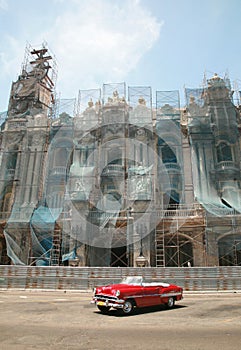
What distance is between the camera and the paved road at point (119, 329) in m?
6.06

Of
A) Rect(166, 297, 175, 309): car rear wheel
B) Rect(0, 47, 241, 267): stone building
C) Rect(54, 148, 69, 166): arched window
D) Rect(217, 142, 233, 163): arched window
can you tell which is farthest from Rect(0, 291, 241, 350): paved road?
Rect(54, 148, 69, 166): arched window

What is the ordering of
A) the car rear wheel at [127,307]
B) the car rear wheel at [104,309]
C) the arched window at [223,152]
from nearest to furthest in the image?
the car rear wheel at [127,307] → the car rear wheel at [104,309] → the arched window at [223,152]

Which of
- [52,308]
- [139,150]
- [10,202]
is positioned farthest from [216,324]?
[10,202]

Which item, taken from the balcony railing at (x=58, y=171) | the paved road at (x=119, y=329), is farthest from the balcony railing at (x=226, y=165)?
the paved road at (x=119, y=329)

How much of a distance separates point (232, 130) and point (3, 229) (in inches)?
874

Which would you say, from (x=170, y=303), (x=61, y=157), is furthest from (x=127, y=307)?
(x=61, y=157)

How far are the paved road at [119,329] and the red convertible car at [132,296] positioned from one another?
1.03 ft

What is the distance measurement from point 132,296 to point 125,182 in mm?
17210

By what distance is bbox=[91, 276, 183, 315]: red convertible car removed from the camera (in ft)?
32.0

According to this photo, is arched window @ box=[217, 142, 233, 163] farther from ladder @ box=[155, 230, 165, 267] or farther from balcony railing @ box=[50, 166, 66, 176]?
balcony railing @ box=[50, 166, 66, 176]

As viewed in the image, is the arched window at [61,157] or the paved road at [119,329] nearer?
the paved road at [119,329]

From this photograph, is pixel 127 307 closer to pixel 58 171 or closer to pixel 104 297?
pixel 104 297

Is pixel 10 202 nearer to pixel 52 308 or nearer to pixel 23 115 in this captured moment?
pixel 23 115

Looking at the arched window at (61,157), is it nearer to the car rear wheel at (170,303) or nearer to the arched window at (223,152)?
the arched window at (223,152)
